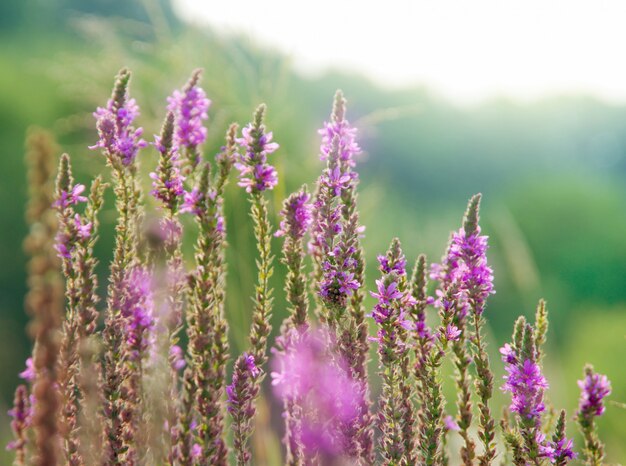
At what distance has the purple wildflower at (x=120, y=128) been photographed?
7.02 ft

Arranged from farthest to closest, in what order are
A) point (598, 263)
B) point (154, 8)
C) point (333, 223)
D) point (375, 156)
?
point (375, 156)
point (598, 263)
point (154, 8)
point (333, 223)

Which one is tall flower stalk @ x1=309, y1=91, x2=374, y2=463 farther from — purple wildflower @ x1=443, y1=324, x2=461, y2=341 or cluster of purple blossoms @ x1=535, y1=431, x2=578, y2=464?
cluster of purple blossoms @ x1=535, y1=431, x2=578, y2=464

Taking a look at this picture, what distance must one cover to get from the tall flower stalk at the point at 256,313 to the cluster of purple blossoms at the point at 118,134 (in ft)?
1.08

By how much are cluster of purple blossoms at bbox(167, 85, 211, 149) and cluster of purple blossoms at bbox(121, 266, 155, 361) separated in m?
0.46

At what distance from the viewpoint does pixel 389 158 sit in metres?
30.1

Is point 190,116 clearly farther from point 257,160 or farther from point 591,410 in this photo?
point 591,410

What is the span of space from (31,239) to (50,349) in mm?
173

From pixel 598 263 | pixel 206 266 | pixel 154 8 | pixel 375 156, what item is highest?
pixel 375 156

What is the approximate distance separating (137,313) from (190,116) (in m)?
0.64

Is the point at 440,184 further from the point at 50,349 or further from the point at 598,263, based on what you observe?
the point at 50,349

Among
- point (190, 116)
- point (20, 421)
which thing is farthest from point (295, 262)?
point (20, 421)

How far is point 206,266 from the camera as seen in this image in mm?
1970

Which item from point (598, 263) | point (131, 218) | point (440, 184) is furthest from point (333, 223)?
point (440, 184)

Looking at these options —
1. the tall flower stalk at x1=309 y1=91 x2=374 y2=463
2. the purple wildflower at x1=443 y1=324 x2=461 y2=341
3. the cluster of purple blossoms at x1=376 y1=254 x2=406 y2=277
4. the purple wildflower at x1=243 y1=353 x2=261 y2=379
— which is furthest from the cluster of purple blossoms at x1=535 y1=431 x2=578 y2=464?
the purple wildflower at x1=243 y1=353 x2=261 y2=379
